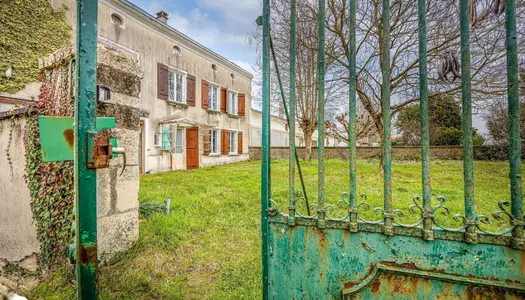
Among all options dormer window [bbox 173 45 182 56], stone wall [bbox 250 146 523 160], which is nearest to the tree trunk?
stone wall [bbox 250 146 523 160]

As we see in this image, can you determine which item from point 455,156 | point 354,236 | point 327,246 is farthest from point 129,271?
point 455,156

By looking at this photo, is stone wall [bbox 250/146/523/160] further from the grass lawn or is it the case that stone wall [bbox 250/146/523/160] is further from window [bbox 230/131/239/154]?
the grass lawn

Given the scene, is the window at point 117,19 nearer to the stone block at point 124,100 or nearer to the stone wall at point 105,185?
the stone wall at point 105,185

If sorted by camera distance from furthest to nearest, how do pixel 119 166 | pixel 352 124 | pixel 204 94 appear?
pixel 204 94, pixel 119 166, pixel 352 124

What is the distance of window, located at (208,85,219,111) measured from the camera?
39.4ft

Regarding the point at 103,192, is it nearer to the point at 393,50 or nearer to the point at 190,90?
the point at 393,50

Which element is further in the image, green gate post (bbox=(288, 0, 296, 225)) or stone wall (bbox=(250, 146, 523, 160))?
stone wall (bbox=(250, 146, 523, 160))

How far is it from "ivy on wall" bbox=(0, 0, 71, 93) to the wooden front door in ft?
17.1

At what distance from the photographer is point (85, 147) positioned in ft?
2.96

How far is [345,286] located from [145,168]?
28.7 feet

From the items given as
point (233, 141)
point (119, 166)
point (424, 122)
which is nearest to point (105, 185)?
point (119, 166)

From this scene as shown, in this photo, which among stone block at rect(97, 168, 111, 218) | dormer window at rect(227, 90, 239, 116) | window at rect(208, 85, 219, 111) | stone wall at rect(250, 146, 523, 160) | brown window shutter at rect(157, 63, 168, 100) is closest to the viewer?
stone block at rect(97, 168, 111, 218)

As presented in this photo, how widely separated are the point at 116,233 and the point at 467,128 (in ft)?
9.26

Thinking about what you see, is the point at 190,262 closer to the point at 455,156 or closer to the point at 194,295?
the point at 194,295
